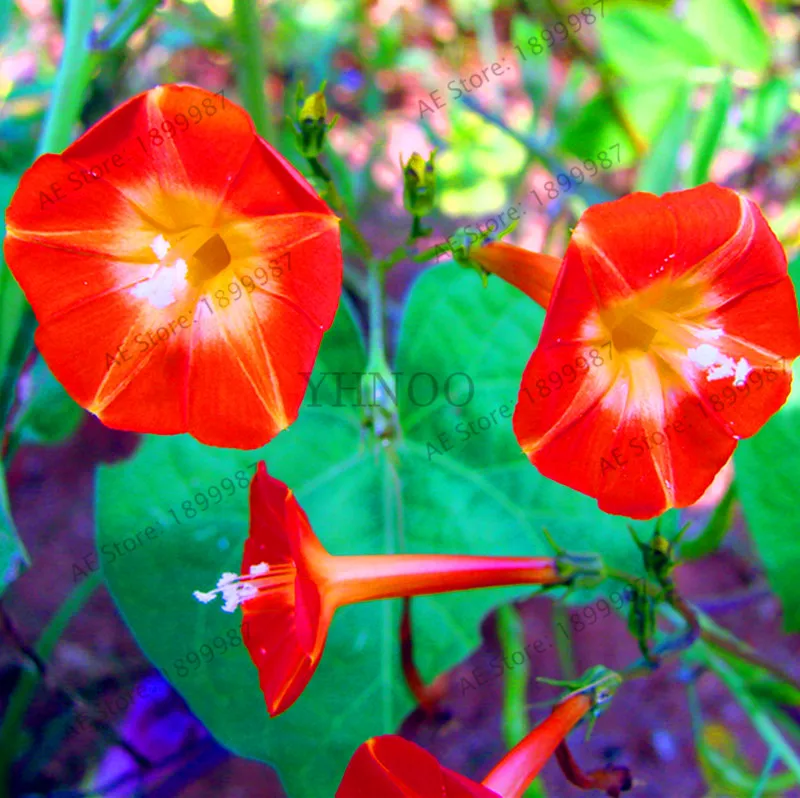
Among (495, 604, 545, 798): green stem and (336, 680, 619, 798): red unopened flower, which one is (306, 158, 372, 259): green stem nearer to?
(336, 680, 619, 798): red unopened flower

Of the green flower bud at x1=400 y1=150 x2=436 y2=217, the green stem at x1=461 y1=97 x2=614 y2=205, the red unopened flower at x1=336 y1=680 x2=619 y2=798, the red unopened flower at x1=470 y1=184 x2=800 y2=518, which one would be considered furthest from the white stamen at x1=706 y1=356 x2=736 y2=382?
the green stem at x1=461 y1=97 x2=614 y2=205

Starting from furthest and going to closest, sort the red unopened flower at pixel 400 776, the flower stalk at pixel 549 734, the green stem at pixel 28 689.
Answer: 1. the green stem at pixel 28 689
2. the flower stalk at pixel 549 734
3. the red unopened flower at pixel 400 776

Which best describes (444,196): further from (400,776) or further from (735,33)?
(400,776)

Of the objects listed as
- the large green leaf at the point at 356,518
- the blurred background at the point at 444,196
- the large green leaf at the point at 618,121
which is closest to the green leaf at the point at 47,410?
the blurred background at the point at 444,196

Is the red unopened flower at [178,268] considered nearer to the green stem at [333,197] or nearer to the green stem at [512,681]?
the green stem at [333,197]

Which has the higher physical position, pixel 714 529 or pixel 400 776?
pixel 400 776

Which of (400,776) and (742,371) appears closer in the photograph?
(400,776)

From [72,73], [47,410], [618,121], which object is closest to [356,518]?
[47,410]
